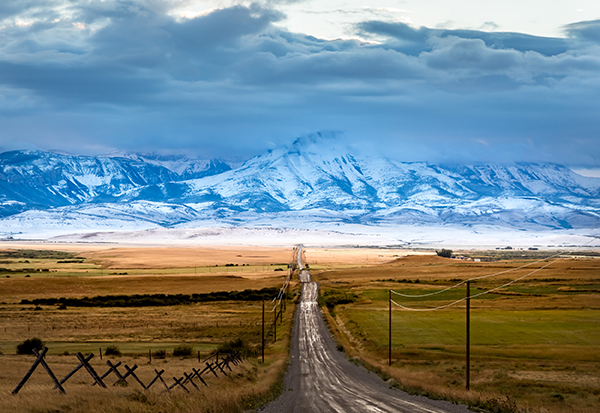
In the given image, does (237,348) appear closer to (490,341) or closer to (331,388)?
(331,388)

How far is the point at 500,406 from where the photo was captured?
88.8ft

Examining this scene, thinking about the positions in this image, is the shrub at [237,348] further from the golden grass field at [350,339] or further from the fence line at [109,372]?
the fence line at [109,372]

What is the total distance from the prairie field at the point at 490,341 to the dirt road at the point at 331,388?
1.42m

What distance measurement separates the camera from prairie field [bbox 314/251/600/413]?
3347 centimetres

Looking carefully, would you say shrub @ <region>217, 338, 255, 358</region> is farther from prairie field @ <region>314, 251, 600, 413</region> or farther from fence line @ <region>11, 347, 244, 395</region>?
prairie field @ <region>314, 251, 600, 413</region>

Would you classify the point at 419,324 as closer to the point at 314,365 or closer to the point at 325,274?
the point at 314,365

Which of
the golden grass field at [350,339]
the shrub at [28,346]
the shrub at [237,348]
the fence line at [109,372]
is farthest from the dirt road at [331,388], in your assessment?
the shrub at [28,346]

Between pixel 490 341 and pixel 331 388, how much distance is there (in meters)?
21.5

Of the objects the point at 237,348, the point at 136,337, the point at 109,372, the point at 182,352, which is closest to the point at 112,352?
the point at 182,352

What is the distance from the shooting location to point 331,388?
36.2m

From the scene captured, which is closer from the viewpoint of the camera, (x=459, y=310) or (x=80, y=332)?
(x=80, y=332)

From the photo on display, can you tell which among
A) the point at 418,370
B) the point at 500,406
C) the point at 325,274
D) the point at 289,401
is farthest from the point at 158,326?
the point at 325,274

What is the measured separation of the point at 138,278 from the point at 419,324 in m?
71.6

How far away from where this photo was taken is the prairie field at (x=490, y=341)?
110 ft
